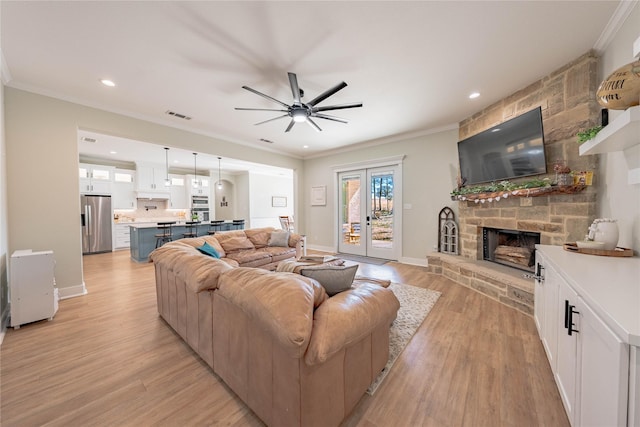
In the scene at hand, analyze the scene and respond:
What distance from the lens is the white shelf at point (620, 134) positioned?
1.24 metres

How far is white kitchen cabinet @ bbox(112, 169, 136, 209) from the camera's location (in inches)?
281

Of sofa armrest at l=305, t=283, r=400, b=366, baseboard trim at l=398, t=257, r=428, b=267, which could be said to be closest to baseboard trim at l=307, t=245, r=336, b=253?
baseboard trim at l=398, t=257, r=428, b=267

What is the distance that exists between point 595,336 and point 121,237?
31.3 feet

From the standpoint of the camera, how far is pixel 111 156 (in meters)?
6.76

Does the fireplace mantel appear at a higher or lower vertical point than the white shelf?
lower

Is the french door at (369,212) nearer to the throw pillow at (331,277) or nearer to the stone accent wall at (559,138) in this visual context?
the stone accent wall at (559,138)

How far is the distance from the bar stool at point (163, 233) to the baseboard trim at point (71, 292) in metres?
2.45

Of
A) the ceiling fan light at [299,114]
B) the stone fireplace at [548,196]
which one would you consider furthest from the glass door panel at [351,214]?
the ceiling fan light at [299,114]

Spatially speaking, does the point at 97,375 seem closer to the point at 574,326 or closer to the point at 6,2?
the point at 6,2

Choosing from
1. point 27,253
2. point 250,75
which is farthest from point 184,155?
point 250,75

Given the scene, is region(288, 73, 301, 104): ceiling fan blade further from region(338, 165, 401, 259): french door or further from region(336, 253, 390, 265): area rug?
region(336, 253, 390, 265): area rug

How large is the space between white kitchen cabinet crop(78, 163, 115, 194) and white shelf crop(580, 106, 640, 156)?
9.79 metres

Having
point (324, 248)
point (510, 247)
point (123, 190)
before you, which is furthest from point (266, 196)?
point (510, 247)

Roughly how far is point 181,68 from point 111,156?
20.3ft
